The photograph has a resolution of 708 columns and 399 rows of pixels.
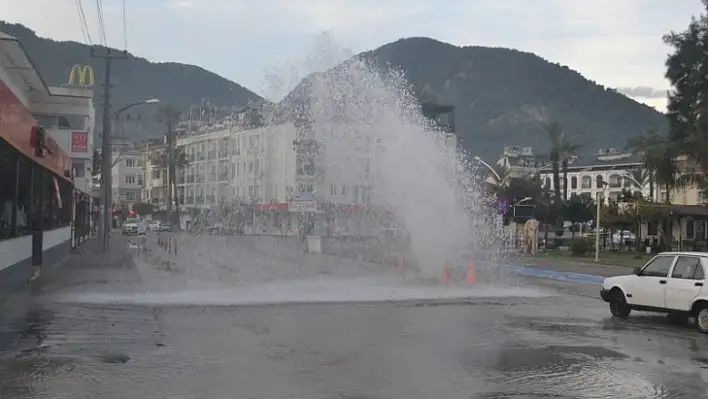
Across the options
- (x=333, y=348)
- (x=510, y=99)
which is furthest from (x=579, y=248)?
(x=510, y=99)

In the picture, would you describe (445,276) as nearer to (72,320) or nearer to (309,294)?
(309,294)

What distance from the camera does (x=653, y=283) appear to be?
16.7 metres

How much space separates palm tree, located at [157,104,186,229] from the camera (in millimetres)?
75025

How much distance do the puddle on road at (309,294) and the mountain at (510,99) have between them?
13932 centimetres

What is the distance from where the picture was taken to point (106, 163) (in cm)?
4328

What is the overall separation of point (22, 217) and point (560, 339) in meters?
18.6

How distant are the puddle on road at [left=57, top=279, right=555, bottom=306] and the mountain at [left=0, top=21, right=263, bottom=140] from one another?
202ft

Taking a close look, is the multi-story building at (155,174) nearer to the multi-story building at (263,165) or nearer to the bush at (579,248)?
the bush at (579,248)

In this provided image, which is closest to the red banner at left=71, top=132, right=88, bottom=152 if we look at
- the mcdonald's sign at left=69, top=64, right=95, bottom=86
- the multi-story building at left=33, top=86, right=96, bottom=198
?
the multi-story building at left=33, top=86, right=96, bottom=198

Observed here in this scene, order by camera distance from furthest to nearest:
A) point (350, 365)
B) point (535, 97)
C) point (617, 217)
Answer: point (535, 97) → point (617, 217) → point (350, 365)

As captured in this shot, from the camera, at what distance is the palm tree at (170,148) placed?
246ft

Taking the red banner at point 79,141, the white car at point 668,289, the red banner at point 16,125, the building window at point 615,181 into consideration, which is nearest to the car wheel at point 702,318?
the white car at point 668,289

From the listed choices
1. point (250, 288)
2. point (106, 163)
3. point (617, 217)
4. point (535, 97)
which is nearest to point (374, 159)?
point (250, 288)

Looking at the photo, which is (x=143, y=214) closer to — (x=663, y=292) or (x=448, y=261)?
(x=448, y=261)
